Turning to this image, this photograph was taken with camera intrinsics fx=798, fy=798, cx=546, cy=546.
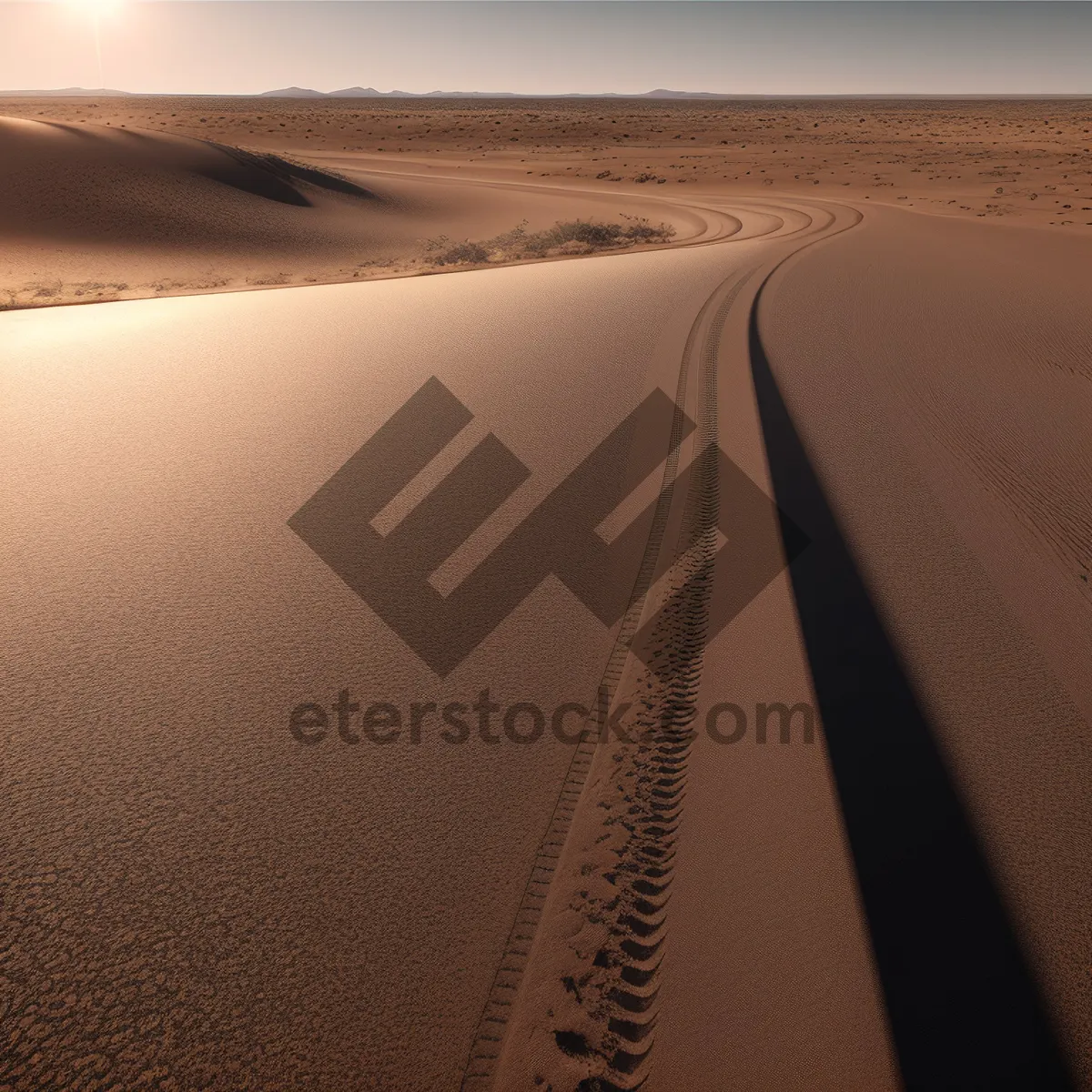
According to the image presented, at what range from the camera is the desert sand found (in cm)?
222

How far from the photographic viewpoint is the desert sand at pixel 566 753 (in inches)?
87.6

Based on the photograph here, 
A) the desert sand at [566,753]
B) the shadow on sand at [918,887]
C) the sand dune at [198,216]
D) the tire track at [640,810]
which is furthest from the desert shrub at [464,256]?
the shadow on sand at [918,887]

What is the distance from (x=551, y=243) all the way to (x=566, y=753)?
818 inches

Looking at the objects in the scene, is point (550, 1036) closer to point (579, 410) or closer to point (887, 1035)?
point (887, 1035)

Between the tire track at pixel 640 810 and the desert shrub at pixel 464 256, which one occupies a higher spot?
the desert shrub at pixel 464 256

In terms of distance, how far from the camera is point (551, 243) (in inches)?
862

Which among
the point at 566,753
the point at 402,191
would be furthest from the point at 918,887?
the point at 402,191

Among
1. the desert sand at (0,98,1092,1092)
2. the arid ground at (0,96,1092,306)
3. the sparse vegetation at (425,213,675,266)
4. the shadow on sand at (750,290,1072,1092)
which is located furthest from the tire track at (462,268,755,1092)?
the sparse vegetation at (425,213,675,266)

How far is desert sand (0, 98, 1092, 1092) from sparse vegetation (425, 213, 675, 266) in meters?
12.5

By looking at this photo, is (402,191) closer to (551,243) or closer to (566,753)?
(551,243)

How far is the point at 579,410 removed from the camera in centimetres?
732

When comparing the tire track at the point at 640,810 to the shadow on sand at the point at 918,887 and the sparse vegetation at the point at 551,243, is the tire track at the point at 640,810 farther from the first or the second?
the sparse vegetation at the point at 551,243

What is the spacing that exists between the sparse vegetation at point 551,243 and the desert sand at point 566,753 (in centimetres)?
1253

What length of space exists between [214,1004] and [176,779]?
0.99 meters
